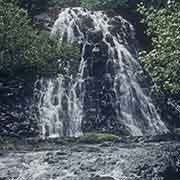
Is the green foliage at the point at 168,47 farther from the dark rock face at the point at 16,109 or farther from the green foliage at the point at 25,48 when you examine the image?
the dark rock face at the point at 16,109

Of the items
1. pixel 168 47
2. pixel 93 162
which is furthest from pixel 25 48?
pixel 168 47

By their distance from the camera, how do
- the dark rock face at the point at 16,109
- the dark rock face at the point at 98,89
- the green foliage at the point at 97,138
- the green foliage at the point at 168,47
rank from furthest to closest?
the dark rock face at the point at 98,89
the dark rock face at the point at 16,109
the green foliage at the point at 97,138
the green foliage at the point at 168,47

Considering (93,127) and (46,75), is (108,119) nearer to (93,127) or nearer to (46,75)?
(93,127)

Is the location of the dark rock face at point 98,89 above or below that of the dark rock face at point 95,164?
above

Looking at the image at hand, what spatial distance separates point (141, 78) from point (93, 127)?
478 centimetres

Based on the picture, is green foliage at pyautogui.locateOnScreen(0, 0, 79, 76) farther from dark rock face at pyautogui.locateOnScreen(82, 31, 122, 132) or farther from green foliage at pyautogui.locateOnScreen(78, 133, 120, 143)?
green foliage at pyautogui.locateOnScreen(78, 133, 120, 143)

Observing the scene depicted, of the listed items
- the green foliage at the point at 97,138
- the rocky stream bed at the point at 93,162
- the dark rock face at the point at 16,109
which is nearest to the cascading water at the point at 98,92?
the dark rock face at the point at 16,109

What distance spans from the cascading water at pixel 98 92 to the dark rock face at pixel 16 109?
65 cm

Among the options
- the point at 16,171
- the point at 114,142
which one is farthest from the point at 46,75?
the point at 16,171

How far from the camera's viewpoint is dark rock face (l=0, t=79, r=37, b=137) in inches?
958

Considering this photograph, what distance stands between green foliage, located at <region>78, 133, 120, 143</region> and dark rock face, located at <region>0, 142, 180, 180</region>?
8.48ft

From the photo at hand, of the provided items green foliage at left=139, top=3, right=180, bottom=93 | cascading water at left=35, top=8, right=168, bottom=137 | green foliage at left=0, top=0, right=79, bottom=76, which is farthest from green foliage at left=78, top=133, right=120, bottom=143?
green foliage at left=139, top=3, right=180, bottom=93

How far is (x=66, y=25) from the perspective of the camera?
95.3ft

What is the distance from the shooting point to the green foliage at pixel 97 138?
71.8ft
